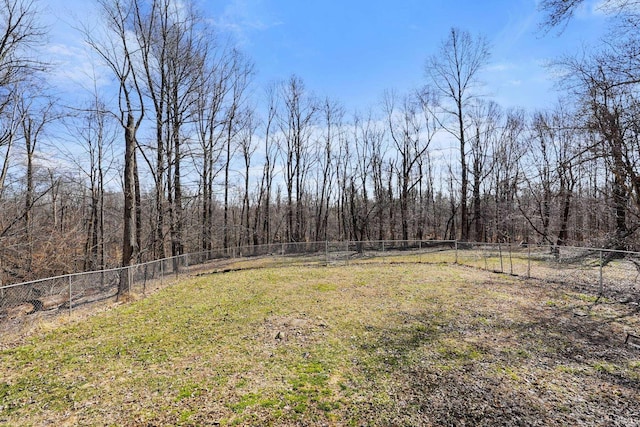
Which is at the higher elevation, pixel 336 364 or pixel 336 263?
pixel 336 263

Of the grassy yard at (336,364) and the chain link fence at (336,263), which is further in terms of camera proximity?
the chain link fence at (336,263)

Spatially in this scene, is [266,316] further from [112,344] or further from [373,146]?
[373,146]

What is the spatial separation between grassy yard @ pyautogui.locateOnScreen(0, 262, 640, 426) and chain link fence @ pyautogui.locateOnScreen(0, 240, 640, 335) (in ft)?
2.75

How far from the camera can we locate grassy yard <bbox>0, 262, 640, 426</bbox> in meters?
3.98

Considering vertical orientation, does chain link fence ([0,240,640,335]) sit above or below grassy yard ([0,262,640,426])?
above

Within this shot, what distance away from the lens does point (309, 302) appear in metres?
9.23

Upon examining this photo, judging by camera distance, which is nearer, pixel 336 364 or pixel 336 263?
pixel 336 364

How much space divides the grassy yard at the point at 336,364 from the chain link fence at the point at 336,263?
0.84 m

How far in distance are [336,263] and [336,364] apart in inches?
483

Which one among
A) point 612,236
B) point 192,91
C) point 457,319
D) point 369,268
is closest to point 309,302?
point 457,319

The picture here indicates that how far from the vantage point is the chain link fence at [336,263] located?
749 centimetres

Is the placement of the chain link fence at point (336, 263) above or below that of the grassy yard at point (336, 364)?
above

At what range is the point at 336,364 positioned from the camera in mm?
5375

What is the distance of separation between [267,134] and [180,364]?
2939 cm
